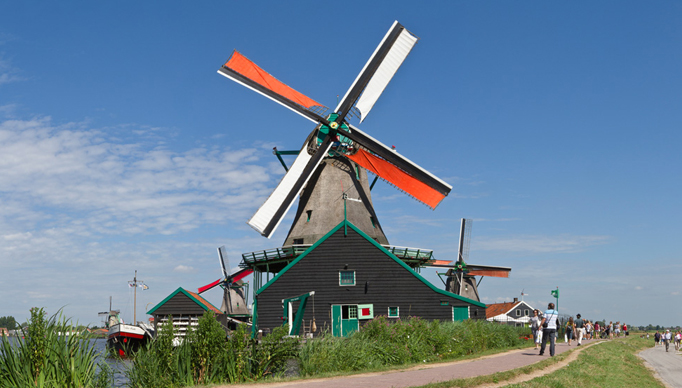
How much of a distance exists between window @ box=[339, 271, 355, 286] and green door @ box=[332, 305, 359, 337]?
1.19 m

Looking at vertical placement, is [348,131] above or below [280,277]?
above

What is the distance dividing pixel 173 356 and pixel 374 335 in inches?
317

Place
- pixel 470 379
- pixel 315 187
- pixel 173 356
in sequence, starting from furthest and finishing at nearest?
pixel 315 187 < pixel 173 356 < pixel 470 379

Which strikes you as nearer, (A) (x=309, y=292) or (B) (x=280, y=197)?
(A) (x=309, y=292)

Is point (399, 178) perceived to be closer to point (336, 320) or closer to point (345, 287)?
point (345, 287)

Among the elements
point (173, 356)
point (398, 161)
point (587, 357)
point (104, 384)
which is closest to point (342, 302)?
point (398, 161)

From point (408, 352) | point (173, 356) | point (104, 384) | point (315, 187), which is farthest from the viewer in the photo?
point (315, 187)

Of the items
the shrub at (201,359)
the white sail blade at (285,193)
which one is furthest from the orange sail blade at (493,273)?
the shrub at (201,359)

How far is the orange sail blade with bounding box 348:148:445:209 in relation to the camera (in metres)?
34.5

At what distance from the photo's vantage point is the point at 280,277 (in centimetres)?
2995

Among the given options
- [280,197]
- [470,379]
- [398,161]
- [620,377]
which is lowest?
[620,377]

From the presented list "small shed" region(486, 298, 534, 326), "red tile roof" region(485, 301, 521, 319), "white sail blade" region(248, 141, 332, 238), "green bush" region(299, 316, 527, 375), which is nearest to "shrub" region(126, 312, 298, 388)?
"green bush" region(299, 316, 527, 375)

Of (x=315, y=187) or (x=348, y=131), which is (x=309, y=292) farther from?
(x=348, y=131)

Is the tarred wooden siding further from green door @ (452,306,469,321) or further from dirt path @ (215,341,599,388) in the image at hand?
dirt path @ (215,341,599,388)
